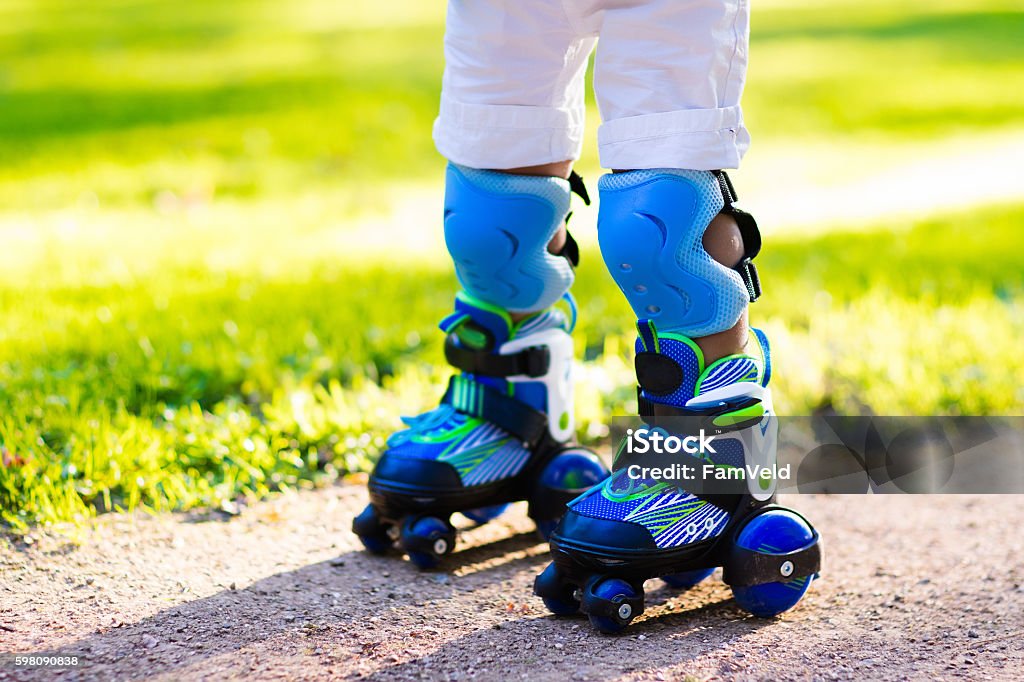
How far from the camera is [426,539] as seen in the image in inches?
84.6

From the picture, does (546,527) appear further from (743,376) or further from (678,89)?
(678,89)

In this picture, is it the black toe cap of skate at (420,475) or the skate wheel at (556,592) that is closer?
the skate wheel at (556,592)

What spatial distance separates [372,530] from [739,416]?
752mm

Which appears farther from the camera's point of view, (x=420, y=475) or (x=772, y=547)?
(x=420, y=475)

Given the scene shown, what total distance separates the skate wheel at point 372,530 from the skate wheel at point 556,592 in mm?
409

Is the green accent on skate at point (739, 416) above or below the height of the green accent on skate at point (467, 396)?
above

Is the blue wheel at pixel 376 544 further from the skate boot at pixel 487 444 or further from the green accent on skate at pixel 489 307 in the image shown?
the green accent on skate at pixel 489 307

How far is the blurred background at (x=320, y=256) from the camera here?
9.23ft

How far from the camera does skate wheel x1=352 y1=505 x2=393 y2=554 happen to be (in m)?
2.23

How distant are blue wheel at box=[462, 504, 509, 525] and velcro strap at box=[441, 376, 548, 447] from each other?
0.63 feet

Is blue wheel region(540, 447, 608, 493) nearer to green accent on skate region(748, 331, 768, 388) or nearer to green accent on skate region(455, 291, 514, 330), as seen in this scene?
green accent on skate region(455, 291, 514, 330)

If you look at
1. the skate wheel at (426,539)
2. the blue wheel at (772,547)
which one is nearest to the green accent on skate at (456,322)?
the skate wheel at (426,539)

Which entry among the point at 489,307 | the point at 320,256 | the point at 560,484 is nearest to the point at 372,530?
the point at 560,484

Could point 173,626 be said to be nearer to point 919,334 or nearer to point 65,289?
point 65,289
